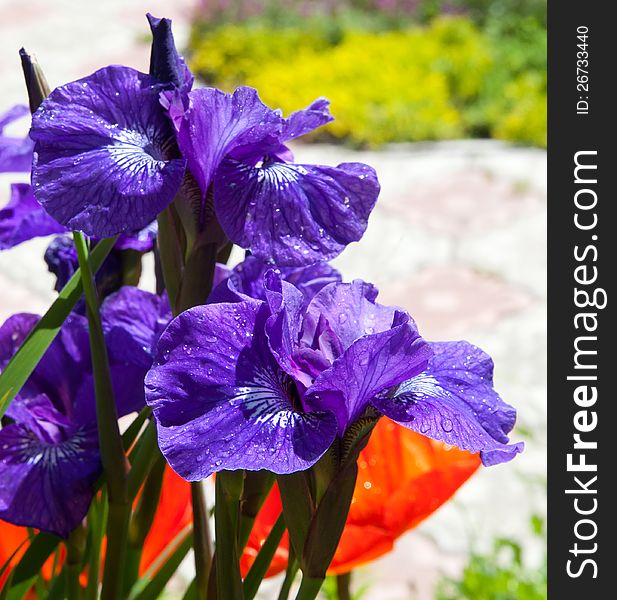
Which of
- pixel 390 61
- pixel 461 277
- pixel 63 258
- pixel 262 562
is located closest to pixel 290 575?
pixel 262 562

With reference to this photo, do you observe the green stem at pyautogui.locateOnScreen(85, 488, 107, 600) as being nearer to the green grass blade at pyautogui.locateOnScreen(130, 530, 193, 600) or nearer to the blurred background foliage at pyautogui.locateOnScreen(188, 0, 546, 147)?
the green grass blade at pyautogui.locateOnScreen(130, 530, 193, 600)

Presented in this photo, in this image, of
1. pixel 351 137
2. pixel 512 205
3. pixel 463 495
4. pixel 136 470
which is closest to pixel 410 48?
pixel 351 137

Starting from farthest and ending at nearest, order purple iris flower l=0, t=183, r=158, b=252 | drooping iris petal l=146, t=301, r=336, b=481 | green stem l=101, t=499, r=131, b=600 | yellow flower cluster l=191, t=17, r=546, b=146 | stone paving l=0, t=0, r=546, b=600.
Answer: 1. yellow flower cluster l=191, t=17, r=546, b=146
2. stone paving l=0, t=0, r=546, b=600
3. purple iris flower l=0, t=183, r=158, b=252
4. green stem l=101, t=499, r=131, b=600
5. drooping iris petal l=146, t=301, r=336, b=481

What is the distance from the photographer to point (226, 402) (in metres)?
0.46

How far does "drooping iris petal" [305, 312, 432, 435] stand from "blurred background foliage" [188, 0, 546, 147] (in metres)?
3.89

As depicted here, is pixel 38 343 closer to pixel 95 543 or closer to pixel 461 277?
pixel 95 543

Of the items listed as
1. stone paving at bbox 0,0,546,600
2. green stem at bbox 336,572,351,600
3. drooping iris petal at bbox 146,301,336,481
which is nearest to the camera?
drooping iris petal at bbox 146,301,336,481

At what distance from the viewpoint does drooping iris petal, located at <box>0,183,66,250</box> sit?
0.65 metres

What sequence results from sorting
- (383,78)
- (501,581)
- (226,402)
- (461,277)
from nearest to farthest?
(226,402)
(501,581)
(461,277)
(383,78)

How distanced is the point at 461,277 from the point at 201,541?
9.00 feet

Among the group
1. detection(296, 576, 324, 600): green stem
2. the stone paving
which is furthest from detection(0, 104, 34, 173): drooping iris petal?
the stone paving

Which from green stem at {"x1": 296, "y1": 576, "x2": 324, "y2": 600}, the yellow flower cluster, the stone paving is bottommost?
green stem at {"x1": 296, "y1": 576, "x2": 324, "y2": 600}

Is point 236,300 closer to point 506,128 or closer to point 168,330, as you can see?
point 168,330

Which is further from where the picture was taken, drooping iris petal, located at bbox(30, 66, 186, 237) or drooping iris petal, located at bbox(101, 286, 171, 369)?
drooping iris petal, located at bbox(101, 286, 171, 369)
